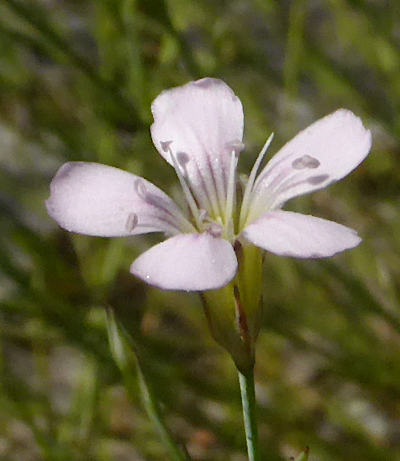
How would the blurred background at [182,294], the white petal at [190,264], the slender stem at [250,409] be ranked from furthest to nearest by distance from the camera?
the blurred background at [182,294] → the slender stem at [250,409] → the white petal at [190,264]

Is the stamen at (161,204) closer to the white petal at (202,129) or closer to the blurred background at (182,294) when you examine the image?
the white petal at (202,129)

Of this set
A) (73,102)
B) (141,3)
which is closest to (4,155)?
(73,102)

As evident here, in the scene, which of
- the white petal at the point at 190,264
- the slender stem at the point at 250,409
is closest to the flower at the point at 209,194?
the white petal at the point at 190,264

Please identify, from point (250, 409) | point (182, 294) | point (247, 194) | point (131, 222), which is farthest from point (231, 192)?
point (182, 294)

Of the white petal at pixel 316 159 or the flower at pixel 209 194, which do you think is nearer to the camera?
the flower at pixel 209 194

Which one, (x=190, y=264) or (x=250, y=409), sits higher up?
(x=190, y=264)

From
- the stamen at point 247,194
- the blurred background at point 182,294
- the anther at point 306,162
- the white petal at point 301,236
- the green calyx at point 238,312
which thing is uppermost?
the anther at point 306,162

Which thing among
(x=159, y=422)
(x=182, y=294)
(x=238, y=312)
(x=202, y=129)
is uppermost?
(x=202, y=129)

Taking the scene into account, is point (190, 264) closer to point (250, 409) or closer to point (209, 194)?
point (250, 409)
